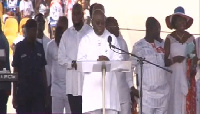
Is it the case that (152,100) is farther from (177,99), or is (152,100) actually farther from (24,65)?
(24,65)

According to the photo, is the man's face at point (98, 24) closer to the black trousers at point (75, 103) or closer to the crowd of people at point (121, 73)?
the crowd of people at point (121, 73)

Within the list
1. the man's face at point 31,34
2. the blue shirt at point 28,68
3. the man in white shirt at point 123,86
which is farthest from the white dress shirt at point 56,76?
the man in white shirt at point 123,86

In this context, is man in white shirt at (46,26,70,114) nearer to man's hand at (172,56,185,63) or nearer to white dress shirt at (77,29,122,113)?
man's hand at (172,56,185,63)

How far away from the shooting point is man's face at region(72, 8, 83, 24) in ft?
37.9

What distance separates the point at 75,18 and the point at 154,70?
1381 millimetres

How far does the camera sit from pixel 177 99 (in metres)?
11.8

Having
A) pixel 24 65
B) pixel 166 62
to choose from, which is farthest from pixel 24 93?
pixel 166 62

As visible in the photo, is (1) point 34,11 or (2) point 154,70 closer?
(2) point 154,70

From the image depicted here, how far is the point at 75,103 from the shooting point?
451 inches

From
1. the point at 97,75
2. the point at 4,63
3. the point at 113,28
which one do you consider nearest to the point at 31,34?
the point at 4,63

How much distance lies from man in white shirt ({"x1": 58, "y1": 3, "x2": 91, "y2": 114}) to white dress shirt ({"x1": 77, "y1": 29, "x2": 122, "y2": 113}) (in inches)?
41.2

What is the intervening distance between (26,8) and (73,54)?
1034 centimetres

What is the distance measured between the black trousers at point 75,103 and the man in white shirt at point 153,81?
90 centimetres

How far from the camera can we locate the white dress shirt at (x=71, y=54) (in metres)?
11.3
